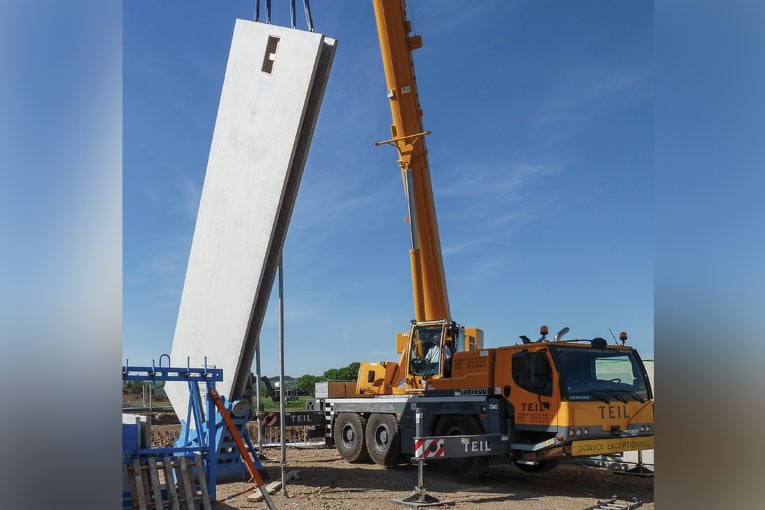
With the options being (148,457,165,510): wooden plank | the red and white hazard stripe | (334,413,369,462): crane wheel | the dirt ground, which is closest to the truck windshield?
the dirt ground

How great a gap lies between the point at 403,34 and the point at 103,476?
10.7 m

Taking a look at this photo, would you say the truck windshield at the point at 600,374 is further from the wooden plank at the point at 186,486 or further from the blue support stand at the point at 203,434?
the wooden plank at the point at 186,486

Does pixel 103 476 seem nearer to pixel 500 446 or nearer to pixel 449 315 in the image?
pixel 500 446

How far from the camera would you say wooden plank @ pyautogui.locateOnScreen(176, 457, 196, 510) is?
6.44 meters

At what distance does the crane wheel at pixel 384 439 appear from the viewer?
10797 millimetres

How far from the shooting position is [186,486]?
6.49 metres

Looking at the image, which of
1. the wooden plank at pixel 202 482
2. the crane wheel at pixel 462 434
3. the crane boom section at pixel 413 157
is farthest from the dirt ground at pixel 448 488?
the crane boom section at pixel 413 157

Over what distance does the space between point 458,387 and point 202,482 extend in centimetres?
447

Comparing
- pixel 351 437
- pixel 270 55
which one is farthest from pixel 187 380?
pixel 351 437

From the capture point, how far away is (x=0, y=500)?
1.72m

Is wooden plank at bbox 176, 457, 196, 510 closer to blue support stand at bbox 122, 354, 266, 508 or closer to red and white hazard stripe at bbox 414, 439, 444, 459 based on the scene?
blue support stand at bbox 122, 354, 266, 508

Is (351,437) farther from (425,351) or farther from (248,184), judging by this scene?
(248,184)

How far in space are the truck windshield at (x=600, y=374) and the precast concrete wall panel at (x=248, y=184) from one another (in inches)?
161

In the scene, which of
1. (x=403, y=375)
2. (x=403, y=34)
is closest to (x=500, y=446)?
(x=403, y=375)
